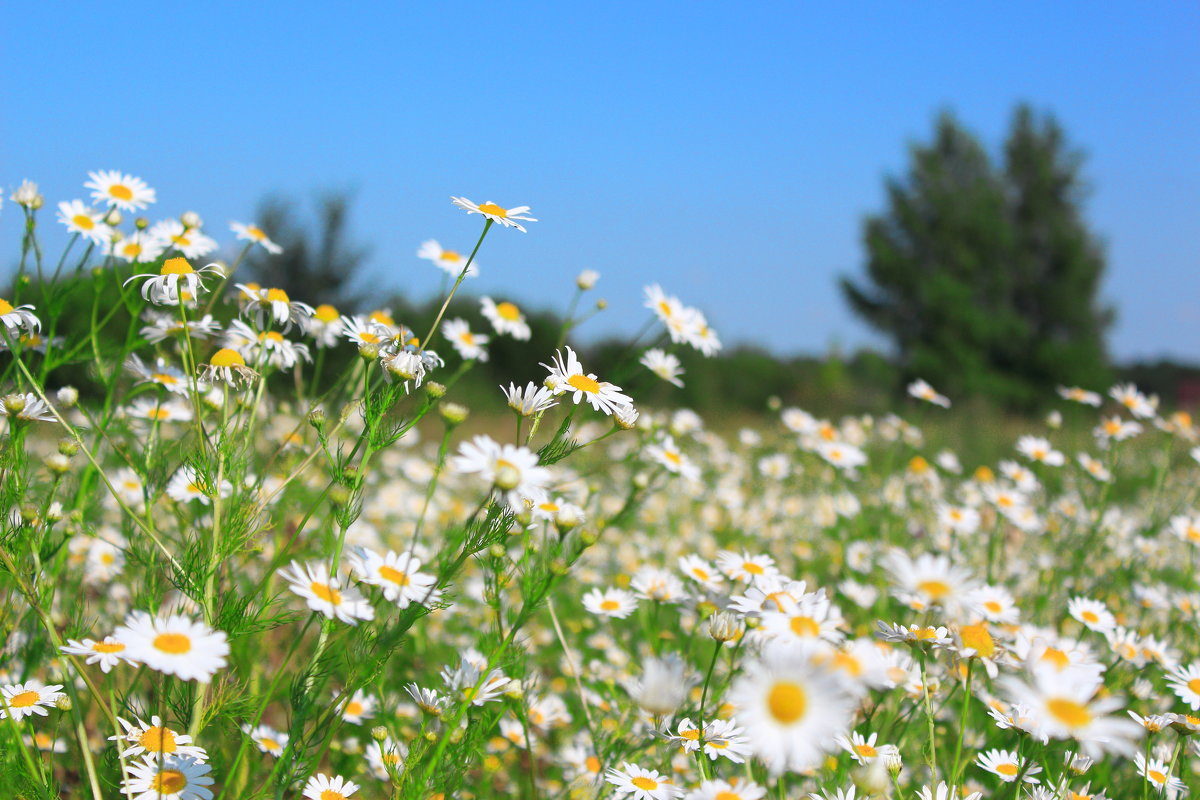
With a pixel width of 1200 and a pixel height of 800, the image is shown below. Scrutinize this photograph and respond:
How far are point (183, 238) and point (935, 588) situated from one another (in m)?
1.71

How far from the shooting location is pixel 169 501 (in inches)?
73.8

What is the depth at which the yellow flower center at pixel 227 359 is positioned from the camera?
1585 mm

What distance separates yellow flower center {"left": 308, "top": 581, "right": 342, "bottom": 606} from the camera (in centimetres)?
117

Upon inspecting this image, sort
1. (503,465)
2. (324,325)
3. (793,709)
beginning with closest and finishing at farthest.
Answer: (793,709) → (503,465) → (324,325)

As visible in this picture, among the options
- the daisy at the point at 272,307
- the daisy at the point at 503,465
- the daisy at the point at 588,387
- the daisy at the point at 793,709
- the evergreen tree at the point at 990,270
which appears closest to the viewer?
the daisy at the point at 793,709

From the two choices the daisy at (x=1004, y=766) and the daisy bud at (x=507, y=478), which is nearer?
the daisy bud at (x=507, y=478)

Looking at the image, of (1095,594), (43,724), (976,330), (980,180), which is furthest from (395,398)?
(980,180)

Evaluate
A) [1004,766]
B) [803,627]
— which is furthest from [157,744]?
[1004,766]

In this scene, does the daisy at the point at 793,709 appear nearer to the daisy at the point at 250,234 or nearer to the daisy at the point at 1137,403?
the daisy at the point at 250,234

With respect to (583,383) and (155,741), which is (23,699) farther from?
(583,383)

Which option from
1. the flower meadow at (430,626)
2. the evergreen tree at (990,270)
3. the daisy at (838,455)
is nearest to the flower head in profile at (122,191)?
the flower meadow at (430,626)

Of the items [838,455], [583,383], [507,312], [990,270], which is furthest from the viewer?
[990,270]

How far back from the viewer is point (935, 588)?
1.00 m

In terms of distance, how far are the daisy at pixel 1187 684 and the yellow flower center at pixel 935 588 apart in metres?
0.96
